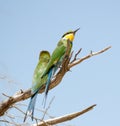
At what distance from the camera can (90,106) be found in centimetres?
204

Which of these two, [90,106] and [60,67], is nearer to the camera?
[90,106]

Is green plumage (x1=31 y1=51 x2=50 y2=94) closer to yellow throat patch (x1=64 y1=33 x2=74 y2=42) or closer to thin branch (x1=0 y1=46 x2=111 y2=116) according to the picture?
thin branch (x1=0 y1=46 x2=111 y2=116)

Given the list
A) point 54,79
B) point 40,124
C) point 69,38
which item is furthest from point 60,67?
point 40,124

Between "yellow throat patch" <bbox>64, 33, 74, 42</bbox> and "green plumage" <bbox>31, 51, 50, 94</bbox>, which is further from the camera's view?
"yellow throat patch" <bbox>64, 33, 74, 42</bbox>

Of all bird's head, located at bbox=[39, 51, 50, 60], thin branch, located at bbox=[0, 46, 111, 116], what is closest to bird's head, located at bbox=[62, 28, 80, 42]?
bird's head, located at bbox=[39, 51, 50, 60]

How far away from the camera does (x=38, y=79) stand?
2.21 meters

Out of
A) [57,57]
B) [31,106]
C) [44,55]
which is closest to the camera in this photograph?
[31,106]

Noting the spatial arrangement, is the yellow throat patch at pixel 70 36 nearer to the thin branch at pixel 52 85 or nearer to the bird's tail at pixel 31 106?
the thin branch at pixel 52 85

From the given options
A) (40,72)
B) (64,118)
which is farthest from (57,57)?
(64,118)

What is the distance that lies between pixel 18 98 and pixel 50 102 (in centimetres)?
24

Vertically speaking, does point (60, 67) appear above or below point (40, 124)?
above

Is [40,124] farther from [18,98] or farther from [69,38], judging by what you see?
[69,38]

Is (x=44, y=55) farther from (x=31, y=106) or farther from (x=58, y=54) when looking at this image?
(x=31, y=106)

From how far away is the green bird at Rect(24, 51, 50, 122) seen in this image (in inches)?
81.7
